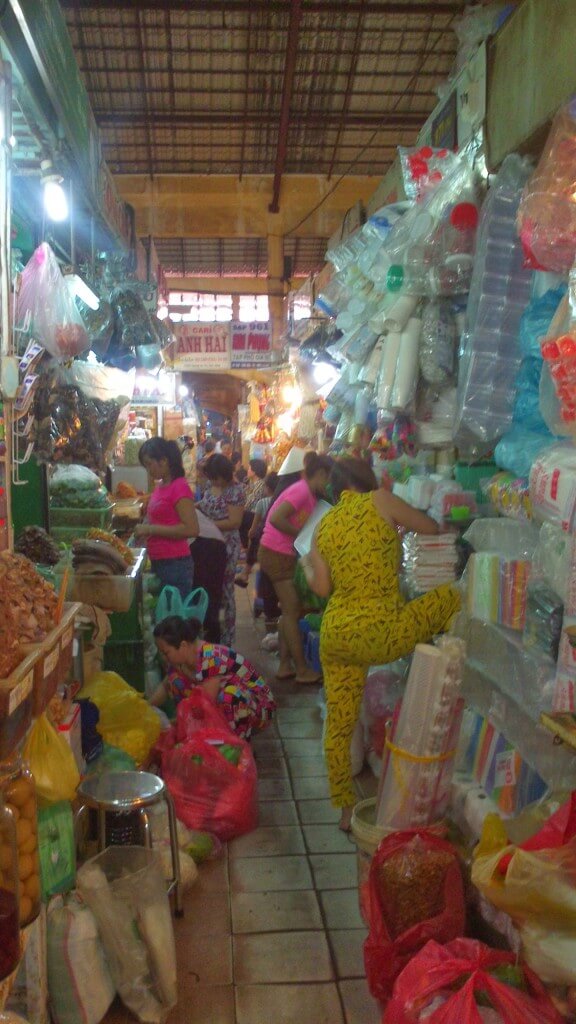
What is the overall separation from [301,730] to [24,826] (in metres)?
3.58

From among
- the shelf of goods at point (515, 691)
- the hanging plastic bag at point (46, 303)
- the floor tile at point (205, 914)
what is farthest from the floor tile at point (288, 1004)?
the hanging plastic bag at point (46, 303)

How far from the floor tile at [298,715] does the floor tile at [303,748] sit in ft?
0.98

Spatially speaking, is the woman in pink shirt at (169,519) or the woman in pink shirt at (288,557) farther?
the woman in pink shirt at (288,557)

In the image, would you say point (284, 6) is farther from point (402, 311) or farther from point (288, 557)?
point (288, 557)

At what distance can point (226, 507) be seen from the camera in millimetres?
6594

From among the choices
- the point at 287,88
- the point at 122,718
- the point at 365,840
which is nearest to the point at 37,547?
the point at 122,718

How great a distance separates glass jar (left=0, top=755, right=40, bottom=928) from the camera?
1.78 meters

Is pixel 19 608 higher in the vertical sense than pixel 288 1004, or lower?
higher

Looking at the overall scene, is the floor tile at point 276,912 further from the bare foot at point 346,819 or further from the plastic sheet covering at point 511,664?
the plastic sheet covering at point 511,664

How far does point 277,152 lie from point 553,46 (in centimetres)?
643

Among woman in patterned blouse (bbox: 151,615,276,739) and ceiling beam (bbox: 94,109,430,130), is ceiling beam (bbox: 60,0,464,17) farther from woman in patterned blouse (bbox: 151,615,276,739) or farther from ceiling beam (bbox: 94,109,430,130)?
woman in patterned blouse (bbox: 151,615,276,739)

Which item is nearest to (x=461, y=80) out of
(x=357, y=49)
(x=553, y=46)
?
(x=553, y=46)

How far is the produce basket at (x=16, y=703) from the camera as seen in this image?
6.09 feet

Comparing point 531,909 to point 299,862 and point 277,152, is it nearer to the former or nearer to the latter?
point 299,862
